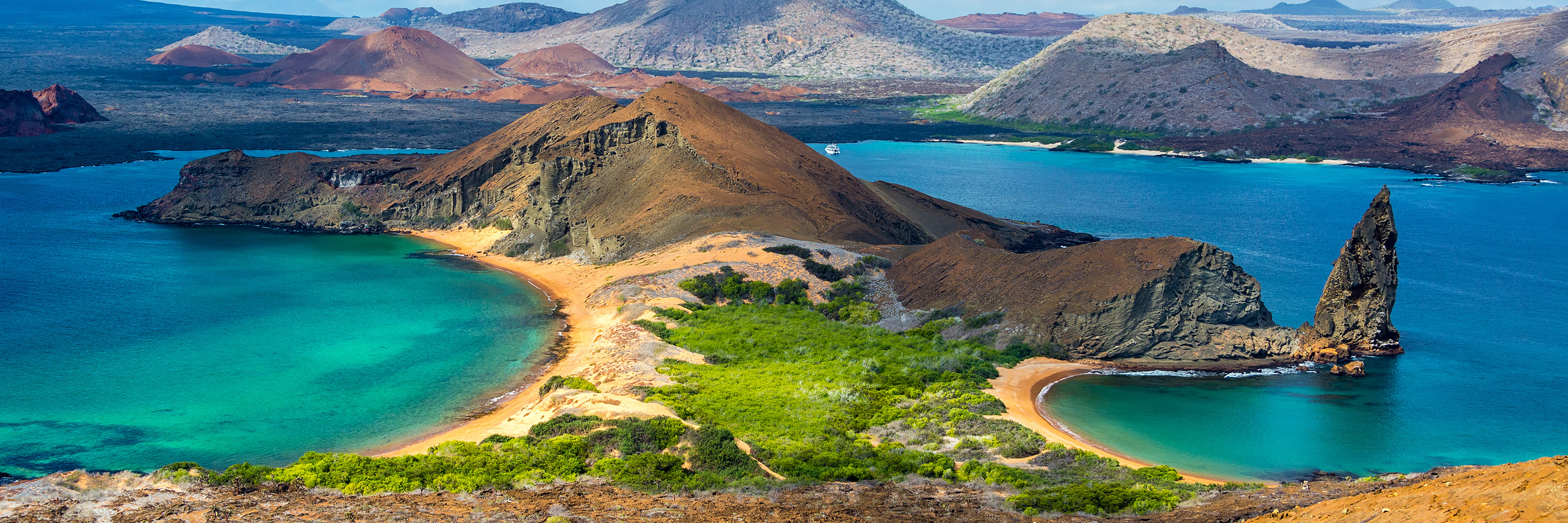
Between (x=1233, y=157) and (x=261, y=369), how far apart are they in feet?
452

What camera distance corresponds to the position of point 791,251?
55.7 metres

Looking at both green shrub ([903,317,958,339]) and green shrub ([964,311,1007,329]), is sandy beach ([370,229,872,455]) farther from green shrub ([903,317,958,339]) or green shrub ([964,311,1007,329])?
green shrub ([964,311,1007,329])

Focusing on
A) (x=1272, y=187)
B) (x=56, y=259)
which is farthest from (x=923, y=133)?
(x=56, y=259)

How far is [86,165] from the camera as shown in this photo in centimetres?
11100

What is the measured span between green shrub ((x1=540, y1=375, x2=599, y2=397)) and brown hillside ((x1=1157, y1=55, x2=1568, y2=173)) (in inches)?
5340

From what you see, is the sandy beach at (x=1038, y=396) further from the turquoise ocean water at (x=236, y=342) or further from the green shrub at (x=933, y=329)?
the turquoise ocean water at (x=236, y=342)

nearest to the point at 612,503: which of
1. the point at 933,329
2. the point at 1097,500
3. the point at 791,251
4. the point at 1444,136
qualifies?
the point at 1097,500

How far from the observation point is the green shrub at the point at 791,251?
55.2 m

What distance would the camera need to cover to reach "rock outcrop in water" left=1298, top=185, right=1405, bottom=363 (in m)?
46.8

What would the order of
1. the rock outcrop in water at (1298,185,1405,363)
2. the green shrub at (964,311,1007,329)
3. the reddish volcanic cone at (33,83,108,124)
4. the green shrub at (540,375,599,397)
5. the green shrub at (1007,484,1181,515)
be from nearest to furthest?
the green shrub at (1007,484,1181,515) < the green shrub at (540,375,599,397) < the green shrub at (964,311,1007,329) < the rock outcrop in water at (1298,185,1405,363) < the reddish volcanic cone at (33,83,108,124)

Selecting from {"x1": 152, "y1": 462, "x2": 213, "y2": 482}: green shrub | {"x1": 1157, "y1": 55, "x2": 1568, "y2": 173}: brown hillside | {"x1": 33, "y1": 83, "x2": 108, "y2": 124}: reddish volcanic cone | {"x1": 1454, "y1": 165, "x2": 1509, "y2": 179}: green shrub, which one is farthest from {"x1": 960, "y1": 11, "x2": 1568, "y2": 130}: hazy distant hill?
{"x1": 152, "y1": 462, "x2": 213, "y2": 482}: green shrub

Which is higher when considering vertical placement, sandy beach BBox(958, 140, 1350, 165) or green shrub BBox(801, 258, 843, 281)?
sandy beach BBox(958, 140, 1350, 165)

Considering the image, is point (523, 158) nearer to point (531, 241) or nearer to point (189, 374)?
point (531, 241)

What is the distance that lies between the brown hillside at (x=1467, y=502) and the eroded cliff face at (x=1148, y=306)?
20.4 metres
